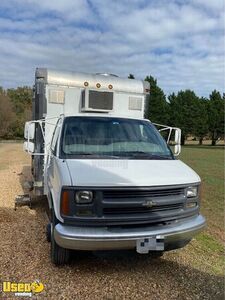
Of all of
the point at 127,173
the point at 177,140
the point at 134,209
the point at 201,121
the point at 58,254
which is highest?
the point at 177,140

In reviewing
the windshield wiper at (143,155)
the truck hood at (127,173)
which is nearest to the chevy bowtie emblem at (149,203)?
the truck hood at (127,173)

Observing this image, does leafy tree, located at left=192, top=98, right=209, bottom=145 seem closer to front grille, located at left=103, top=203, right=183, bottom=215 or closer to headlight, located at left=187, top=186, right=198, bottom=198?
headlight, located at left=187, top=186, right=198, bottom=198

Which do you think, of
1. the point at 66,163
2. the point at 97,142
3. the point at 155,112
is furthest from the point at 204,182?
the point at 155,112

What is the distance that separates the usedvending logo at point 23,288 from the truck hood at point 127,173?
136 cm

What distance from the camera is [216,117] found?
5859 cm

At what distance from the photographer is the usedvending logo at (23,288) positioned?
400cm

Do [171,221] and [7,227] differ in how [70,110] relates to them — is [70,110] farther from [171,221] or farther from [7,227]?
[171,221]

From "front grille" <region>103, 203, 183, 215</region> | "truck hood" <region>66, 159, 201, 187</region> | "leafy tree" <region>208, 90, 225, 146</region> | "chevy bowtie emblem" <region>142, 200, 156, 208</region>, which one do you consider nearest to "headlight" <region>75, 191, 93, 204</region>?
"truck hood" <region>66, 159, 201, 187</region>

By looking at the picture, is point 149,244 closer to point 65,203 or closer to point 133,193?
point 133,193

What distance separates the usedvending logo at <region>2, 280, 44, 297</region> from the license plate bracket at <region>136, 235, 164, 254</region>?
128cm

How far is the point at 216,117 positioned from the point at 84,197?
5787cm

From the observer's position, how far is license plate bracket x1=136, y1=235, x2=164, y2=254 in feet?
13.2

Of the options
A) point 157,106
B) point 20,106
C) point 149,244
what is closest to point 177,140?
point 149,244

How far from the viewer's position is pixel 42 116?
7129 mm
